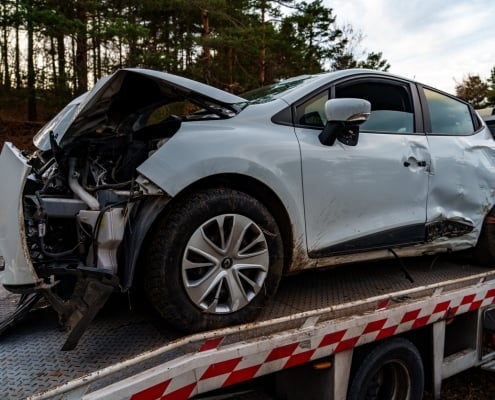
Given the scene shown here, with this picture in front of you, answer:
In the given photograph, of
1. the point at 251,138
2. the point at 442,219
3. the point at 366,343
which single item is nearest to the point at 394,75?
the point at 442,219

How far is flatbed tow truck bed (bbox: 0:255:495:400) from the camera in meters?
1.68

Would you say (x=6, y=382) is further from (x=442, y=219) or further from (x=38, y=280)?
(x=442, y=219)

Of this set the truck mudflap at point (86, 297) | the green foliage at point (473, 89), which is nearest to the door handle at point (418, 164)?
the truck mudflap at point (86, 297)

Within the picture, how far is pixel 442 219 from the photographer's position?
9.78 ft

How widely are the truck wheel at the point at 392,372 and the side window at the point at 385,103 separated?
1.36 m

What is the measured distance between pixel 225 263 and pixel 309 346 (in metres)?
0.57

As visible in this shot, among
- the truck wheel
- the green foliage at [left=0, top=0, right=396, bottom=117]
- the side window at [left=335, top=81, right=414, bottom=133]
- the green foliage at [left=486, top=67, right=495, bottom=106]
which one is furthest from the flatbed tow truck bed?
the green foliage at [left=486, top=67, right=495, bottom=106]

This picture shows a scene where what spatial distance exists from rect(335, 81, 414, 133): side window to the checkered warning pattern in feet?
3.80

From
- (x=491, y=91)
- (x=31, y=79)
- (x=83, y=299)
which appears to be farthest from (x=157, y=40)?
(x=491, y=91)

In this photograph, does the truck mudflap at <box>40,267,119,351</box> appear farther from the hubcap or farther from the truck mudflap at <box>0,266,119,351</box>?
the hubcap

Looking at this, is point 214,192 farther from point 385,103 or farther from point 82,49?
point 82,49

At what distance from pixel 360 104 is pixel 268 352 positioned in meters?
1.39

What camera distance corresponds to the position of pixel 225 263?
80.2 inches

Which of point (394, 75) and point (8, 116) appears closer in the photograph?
point (394, 75)
